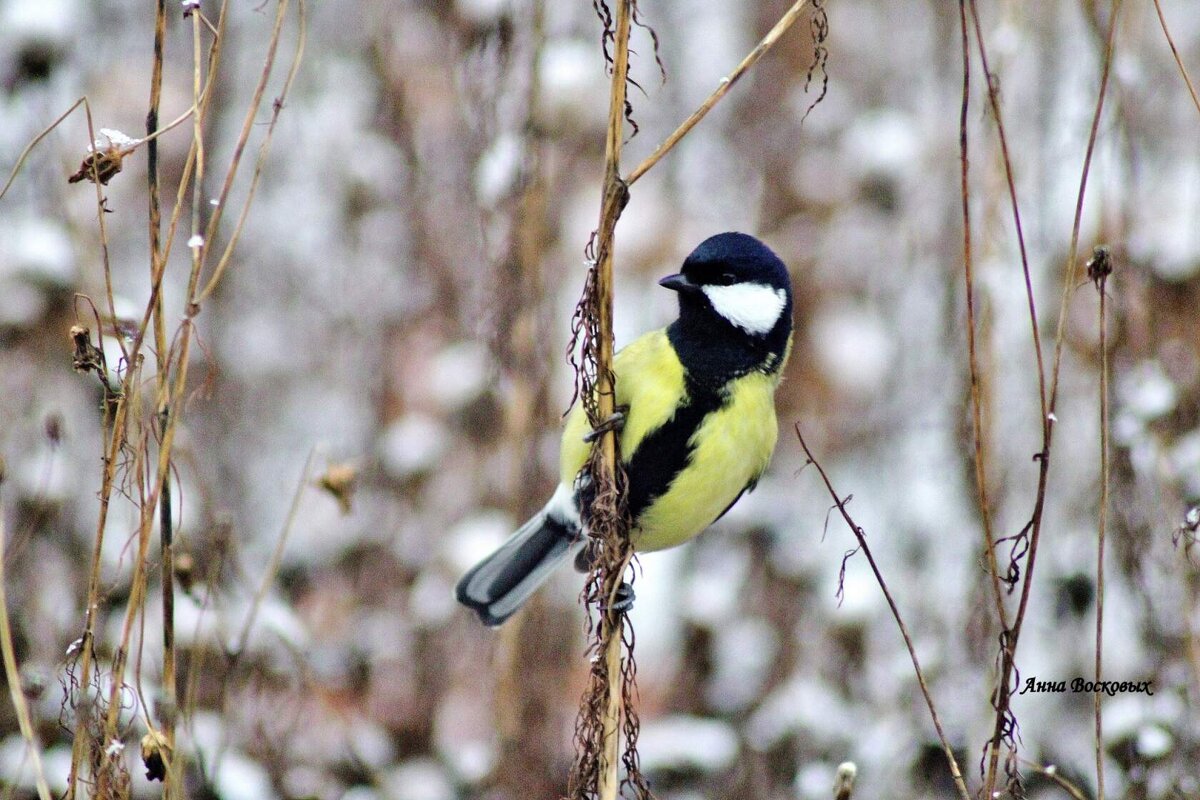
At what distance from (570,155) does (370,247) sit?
94 cm

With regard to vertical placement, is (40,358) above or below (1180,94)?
below

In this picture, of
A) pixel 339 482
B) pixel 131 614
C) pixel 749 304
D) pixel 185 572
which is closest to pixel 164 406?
pixel 131 614

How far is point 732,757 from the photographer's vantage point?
3332mm

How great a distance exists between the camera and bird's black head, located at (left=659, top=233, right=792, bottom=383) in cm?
202

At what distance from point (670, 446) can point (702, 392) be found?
0.38 ft

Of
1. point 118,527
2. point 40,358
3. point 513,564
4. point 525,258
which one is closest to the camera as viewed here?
point 513,564

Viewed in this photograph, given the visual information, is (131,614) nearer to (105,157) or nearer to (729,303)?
(105,157)

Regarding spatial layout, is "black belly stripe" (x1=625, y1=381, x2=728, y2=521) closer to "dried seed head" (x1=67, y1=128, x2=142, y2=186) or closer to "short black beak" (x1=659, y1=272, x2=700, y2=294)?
"short black beak" (x1=659, y1=272, x2=700, y2=294)

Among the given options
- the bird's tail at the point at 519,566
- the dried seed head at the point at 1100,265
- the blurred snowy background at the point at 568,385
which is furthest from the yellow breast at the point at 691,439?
the dried seed head at the point at 1100,265

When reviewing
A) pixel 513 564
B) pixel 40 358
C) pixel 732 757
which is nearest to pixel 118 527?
pixel 40 358

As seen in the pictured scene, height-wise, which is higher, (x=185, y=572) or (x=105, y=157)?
(x=105, y=157)

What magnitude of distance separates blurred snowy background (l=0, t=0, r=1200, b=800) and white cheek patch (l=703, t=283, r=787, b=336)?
568mm

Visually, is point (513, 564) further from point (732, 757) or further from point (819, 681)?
point (819, 681)

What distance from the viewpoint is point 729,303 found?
2.06 metres
